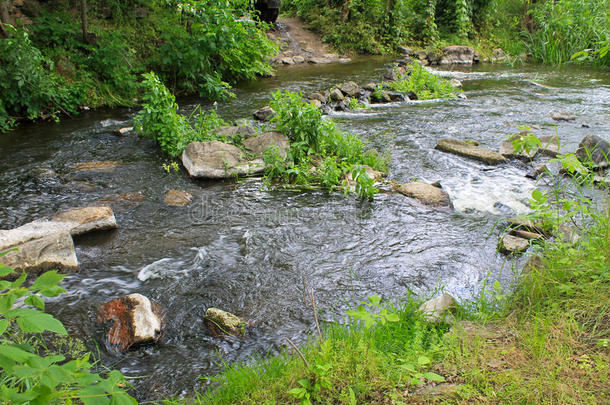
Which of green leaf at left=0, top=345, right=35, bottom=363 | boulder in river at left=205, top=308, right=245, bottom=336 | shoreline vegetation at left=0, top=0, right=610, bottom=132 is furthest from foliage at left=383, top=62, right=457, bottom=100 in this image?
green leaf at left=0, top=345, right=35, bottom=363

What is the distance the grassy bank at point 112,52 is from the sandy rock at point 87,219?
446cm

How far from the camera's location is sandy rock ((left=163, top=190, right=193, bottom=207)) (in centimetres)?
528

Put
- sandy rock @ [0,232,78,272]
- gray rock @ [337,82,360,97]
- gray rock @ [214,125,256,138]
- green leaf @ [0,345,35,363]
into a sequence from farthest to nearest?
gray rock @ [337,82,360,97] → gray rock @ [214,125,256,138] → sandy rock @ [0,232,78,272] → green leaf @ [0,345,35,363]

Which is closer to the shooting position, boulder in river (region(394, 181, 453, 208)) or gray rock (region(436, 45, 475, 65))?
boulder in river (region(394, 181, 453, 208))

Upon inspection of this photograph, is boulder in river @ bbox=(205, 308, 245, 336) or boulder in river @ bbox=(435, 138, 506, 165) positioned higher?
boulder in river @ bbox=(435, 138, 506, 165)

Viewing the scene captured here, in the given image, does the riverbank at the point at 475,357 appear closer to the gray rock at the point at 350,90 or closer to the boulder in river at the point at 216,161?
the boulder in river at the point at 216,161

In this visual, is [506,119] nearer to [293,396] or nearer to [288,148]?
[288,148]

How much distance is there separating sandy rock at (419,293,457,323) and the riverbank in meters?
0.04

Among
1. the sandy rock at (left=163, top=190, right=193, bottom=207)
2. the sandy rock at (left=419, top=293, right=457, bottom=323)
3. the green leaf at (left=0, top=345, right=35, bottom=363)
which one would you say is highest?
the green leaf at (left=0, top=345, right=35, bottom=363)

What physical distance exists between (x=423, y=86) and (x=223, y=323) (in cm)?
1017

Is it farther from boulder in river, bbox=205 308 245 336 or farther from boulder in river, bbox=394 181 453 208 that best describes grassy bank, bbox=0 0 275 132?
boulder in river, bbox=205 308 245 336

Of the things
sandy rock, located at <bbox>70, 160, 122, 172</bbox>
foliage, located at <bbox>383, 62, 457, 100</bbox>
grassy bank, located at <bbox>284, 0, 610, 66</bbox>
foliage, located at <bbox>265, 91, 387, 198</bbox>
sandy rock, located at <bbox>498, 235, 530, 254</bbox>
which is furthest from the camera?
grassy bank, located at <bbox>284, 0, 610, 66</bbox>

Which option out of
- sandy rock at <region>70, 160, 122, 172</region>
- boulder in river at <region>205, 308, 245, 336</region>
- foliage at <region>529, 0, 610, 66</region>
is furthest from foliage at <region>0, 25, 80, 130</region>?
foliage at <region>529, 0, 610, 66</region>

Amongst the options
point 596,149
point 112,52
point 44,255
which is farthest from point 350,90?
point 44,255
